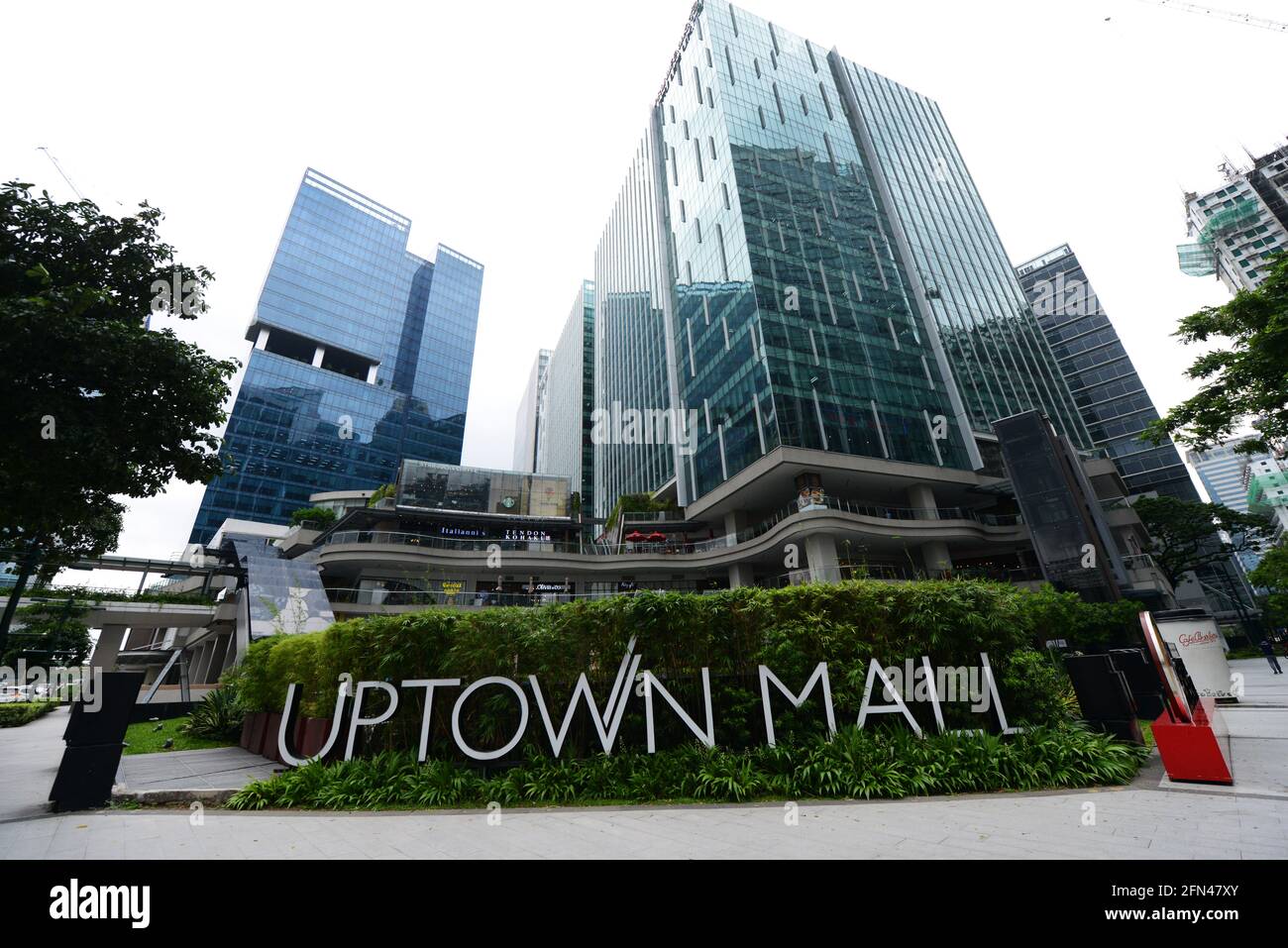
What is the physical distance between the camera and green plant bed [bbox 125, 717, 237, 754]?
40.4 feet

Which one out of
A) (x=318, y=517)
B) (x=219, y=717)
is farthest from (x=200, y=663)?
(x=219, y=717)

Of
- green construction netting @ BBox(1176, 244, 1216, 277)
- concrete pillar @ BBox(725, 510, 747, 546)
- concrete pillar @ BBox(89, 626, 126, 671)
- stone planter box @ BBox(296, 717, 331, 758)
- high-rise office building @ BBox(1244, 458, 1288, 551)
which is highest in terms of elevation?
green construction netting @ BBox(1176, 244, 1216, 277)

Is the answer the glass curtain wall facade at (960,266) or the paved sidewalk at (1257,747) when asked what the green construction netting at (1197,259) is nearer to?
the glass curtain wall facade at (960,266)

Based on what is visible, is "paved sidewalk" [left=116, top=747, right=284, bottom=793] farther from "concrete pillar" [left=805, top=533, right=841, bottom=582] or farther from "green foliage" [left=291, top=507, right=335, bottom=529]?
"green foliage" [left=291, top=507, right=335, bottom=529]

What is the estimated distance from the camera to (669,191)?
5000 cm

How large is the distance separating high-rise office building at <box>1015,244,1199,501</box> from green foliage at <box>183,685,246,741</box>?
7123 cm

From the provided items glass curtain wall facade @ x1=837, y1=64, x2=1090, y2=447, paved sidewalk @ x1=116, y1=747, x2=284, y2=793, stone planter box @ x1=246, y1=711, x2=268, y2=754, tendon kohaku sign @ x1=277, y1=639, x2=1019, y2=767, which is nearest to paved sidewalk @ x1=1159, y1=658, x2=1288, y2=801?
tendon kohaku sign @ x1=277, y1=639, x2=1019, y2=767

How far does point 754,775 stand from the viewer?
654cm

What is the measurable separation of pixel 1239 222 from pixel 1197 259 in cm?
1498

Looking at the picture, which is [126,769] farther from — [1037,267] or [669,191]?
[1037,267]

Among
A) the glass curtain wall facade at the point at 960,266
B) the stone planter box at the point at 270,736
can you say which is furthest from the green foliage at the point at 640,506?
the stone planter box at the point at 270,736

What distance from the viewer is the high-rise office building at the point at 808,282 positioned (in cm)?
3381

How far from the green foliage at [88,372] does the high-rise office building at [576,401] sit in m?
59.1

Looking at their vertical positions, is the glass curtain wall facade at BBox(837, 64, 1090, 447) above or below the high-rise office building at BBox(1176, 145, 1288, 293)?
below
